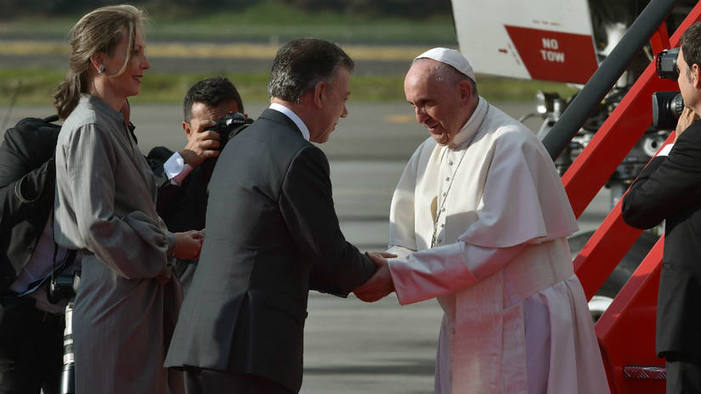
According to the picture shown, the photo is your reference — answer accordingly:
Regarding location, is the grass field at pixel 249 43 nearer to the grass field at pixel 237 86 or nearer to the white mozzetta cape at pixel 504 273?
the grass field at pixel 237 86

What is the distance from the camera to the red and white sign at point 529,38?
7664mm

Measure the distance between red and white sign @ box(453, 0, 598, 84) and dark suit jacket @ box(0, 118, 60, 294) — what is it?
164 inches

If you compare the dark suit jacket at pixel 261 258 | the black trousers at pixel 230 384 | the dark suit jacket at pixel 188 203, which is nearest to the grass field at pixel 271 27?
the dark suit jacket at pixel 188 203

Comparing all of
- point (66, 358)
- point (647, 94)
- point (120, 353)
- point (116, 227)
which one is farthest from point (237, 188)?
point (647, 94)

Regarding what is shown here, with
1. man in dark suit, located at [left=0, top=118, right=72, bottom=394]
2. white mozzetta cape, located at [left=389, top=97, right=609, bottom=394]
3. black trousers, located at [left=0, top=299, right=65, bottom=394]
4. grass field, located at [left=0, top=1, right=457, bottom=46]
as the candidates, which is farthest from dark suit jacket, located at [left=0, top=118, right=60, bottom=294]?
grass field, located at [left=0, top=1, right=457, bottom=46]

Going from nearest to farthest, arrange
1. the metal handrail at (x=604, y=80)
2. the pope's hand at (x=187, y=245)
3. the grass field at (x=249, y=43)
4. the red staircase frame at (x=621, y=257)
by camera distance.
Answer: the pope's hand at (x=187, y=245), the red staircase frame at (x=621, y=257), the metal handrail at (x=604, y=80), the grass field at (x=249, y=43)

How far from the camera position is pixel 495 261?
12.8 feet

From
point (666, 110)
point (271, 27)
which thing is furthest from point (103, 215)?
point (271, 27)

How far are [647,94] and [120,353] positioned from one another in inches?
100

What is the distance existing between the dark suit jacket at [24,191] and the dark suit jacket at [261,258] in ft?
2.99

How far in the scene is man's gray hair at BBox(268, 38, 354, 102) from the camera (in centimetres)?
368

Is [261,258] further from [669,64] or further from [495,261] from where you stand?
[669,64]

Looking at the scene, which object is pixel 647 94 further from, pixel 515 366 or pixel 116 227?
pixel 116 227

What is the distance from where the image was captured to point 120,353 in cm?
392
